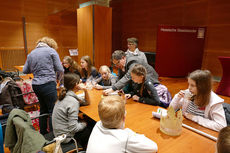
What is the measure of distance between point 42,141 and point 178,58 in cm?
563

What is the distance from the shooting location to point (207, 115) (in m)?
1.52

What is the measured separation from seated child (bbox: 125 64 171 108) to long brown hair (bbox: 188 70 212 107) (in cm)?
56

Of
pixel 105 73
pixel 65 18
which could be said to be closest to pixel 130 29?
pixel 65 18

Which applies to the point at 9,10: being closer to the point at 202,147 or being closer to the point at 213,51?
the point at 202,147

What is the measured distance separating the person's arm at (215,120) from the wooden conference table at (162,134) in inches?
1.7

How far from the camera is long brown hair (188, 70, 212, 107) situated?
151 centimetres

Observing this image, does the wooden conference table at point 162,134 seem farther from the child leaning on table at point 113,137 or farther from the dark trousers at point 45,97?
the dark trousers at point 45,97

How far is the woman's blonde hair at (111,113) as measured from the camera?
41.8 inches

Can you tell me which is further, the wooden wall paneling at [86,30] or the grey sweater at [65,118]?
the wooden wall paneling at [86,30]

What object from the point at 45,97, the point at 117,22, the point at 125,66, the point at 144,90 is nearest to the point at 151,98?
the point at 144,90

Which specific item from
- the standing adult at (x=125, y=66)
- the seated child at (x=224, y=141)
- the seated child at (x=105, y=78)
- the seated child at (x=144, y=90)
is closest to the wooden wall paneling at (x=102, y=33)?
the seated child at (x=105, y=78)

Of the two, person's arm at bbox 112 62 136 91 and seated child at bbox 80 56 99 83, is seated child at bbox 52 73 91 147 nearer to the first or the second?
person's arm at bbox 112 62 136 91

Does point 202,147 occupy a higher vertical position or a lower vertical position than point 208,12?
lower

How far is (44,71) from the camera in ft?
7.28
